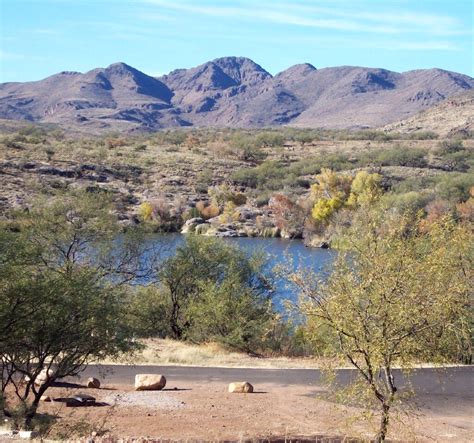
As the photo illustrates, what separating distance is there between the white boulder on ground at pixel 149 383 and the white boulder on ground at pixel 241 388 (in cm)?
187

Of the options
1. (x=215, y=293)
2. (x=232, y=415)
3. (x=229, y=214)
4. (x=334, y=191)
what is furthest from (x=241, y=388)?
(x=334, y=191)

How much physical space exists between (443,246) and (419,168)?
303 feet

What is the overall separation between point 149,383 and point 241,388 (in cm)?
243

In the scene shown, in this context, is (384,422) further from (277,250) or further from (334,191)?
(334,191)

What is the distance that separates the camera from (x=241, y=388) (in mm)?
19469

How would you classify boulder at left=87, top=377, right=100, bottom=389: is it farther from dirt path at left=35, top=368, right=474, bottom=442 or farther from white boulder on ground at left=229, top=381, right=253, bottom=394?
white boulder on ground at left=229, top=381, right=253, bottom=394

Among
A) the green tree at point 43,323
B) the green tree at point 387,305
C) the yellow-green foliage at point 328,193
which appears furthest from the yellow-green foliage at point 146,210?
the green tree at point 387,305

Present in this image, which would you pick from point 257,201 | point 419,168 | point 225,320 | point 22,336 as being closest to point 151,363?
point 225,320

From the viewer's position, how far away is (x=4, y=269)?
14.7 metres

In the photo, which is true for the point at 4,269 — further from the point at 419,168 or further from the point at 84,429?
the point at 419,168

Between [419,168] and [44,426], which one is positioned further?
[419,168]

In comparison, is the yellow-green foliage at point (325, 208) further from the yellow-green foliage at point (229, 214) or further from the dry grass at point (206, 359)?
the dry grass at point (206, 359)

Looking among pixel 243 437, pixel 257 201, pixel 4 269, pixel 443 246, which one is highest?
pixel 443 246

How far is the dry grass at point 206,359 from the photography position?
2356cm
